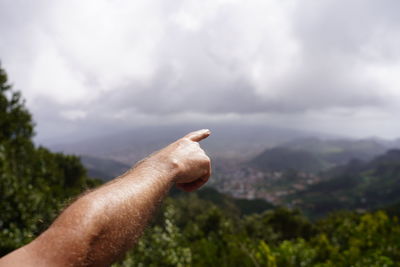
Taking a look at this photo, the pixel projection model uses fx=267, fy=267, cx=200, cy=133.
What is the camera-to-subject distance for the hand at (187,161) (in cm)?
214

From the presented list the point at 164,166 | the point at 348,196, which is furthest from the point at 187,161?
the point at 348,196

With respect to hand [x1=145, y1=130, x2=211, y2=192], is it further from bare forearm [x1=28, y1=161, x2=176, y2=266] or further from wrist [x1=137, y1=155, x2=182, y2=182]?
bare forearm [x1=28, y1=161, x2=176, y2=266]

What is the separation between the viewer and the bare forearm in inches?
52.6

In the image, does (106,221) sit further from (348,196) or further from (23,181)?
(348,196)

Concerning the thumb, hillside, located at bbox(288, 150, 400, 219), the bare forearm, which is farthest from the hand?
hillside, located at bbox(288, 150, 400, 219)

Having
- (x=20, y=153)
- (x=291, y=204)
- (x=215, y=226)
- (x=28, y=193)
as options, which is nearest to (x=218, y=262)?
(x=28, y=193)

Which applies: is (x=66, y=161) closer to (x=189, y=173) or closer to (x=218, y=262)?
(x=218, y=262)

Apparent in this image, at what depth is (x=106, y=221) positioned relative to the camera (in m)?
1.48

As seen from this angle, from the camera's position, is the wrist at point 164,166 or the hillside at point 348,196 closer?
the wrist at point 164,166

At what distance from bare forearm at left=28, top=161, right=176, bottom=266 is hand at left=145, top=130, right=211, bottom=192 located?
25 cm

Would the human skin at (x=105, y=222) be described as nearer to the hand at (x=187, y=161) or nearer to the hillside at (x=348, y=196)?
the hand at (x=187, y=161)

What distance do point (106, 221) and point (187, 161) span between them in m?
0.90

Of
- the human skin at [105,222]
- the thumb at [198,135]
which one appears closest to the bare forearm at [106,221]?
the human skin at [105,222]

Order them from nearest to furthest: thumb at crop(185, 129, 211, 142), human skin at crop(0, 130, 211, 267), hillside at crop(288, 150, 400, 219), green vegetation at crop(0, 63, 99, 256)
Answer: human skin at crop(0, 130, 211, 267) → thumb at crop(185, 129, 211, 142) → green vegetation at crop(0, 63, 99, 256) → hillside at crop(288, 150, 400, 219)
